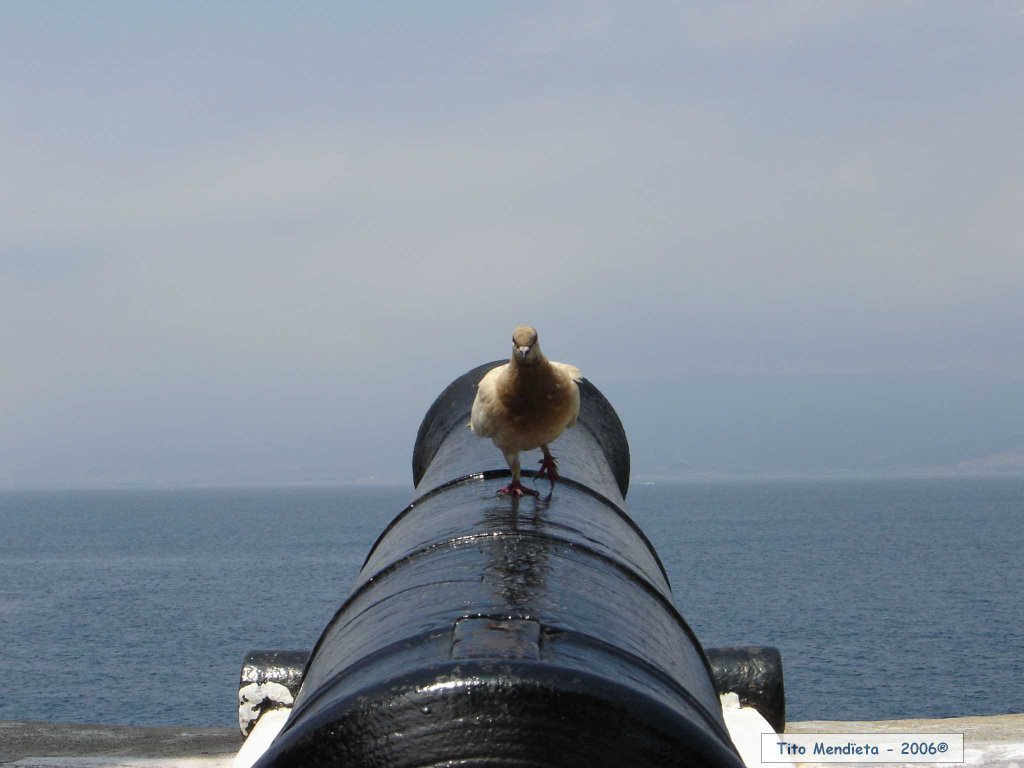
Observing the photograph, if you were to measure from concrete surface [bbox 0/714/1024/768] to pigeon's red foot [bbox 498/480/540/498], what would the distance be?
3107mm

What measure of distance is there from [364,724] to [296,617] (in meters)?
49.5

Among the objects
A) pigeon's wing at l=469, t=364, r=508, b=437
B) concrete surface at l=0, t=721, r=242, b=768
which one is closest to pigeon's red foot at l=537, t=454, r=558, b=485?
pigeon's wing at l=469, t=364, r=508, b=437

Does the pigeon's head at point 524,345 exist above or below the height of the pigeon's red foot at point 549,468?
above

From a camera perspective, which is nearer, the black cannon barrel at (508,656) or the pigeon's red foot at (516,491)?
the black cannon barrel at (508,656)

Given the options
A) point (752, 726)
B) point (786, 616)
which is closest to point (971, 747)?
point (752, 726)

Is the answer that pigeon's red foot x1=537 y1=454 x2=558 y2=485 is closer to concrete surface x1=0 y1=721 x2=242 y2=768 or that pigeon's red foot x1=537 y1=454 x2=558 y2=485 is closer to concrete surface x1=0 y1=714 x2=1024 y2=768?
concrete surface x1=0 y1=714 x2=1024 y2=768

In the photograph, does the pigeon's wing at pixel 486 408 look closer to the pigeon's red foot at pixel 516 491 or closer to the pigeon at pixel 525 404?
the pigeon at pixel 525 404

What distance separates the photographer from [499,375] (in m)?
4.77

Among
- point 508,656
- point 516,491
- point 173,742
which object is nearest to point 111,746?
point 173,742

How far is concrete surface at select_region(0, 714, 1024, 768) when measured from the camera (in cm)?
701

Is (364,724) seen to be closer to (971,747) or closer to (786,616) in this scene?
(971,747)

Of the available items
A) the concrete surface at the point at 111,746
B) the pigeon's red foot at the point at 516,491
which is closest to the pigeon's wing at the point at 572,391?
the pigeon's red foot at the point at 516,491

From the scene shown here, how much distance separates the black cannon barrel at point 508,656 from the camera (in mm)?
2068

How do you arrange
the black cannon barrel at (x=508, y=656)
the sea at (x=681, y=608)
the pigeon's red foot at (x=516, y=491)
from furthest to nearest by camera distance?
the sea at (x=681, y=608), the pigeon's red foot at (x=516, y=491), the black cannon barrel at (x=508, y=656)
